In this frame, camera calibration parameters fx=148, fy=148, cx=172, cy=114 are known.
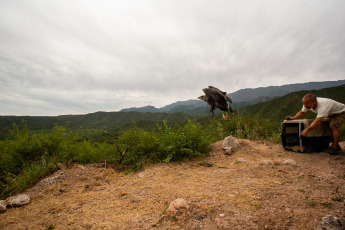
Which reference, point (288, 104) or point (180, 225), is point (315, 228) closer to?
point (180, 225)

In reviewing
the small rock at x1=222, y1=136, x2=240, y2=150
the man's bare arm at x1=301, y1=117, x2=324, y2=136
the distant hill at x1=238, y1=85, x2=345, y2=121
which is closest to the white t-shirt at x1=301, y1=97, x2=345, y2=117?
the man's bare arm at x1=301, y1=117, x2=324, y2=136

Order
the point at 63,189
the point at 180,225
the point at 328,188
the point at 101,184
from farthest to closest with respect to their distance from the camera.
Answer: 1. the point at 101,184
2. the point at 63,189
3. the point at 328,188
4. the point at 180,225

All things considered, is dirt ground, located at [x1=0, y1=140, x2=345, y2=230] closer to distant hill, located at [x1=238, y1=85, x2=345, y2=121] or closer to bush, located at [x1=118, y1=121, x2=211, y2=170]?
bush, located at [x1=118, y1=121, x2=211, y2=170]

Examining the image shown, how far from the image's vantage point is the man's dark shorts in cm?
342

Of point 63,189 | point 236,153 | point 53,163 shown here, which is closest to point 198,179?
point 236,153

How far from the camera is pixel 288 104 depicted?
2276 inches

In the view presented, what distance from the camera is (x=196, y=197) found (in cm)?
179

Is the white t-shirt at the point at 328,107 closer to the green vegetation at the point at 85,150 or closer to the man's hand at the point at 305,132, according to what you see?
the man's hand at the point at 305,132

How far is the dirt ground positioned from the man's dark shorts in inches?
27.9

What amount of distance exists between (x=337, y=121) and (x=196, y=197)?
403cm

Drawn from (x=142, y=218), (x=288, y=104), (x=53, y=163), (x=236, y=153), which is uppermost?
(x=53, y=163)

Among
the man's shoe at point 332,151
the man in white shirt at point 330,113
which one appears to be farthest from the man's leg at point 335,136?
the man's shoe at point 332,151

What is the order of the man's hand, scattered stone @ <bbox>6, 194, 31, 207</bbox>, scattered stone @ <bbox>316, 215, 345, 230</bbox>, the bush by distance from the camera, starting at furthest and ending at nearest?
the bush
the man's hand
scattered stone @ <bbox>6, 194, 31, 207</bbox>
scattered stone @ <bbox>316, 215, 345, 230</bbox>

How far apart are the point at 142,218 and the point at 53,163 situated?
2.70m
